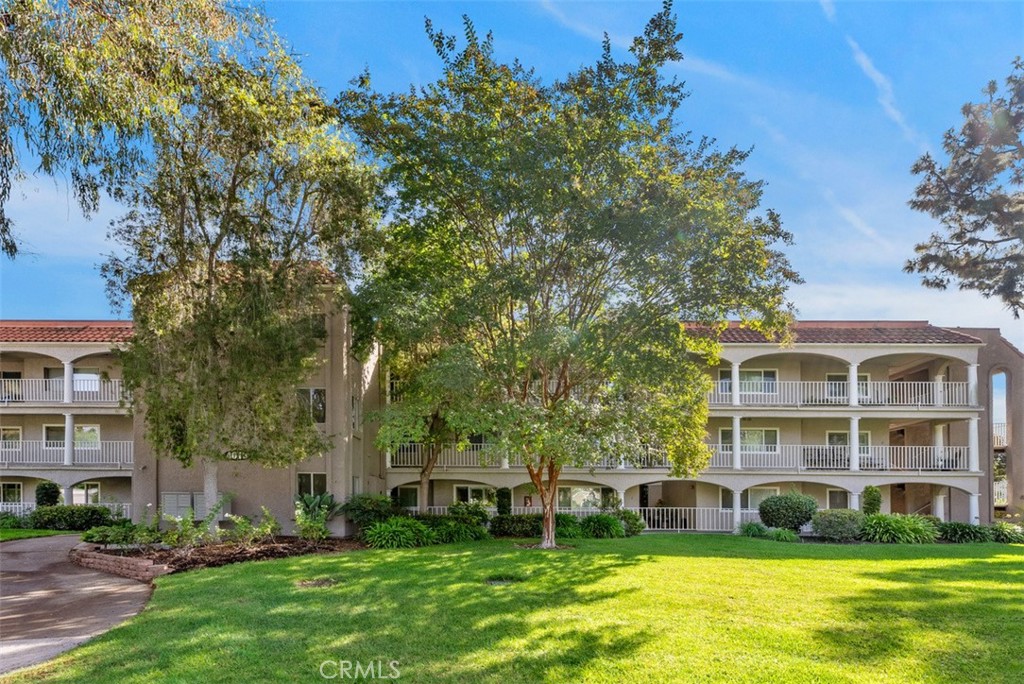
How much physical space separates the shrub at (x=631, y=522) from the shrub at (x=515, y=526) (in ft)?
9.70

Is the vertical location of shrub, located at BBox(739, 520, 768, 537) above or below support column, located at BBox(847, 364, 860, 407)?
below

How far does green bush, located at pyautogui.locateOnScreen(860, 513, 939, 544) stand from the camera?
21.4 meters

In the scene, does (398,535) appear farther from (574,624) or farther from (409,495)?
(409,495)

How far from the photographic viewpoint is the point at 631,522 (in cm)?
2338

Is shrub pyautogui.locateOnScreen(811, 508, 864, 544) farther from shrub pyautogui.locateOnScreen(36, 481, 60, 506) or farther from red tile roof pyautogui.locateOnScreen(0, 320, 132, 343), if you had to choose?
shrub pyautogui.locateOnScreen(36, 481, 60, 506)

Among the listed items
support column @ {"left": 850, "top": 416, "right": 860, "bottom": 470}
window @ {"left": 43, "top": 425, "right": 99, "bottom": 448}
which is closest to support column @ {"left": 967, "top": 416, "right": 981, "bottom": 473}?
support column @ {"left": 850, "top": 416, "right": 860, "bottom": 470}

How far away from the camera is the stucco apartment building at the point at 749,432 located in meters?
26.1

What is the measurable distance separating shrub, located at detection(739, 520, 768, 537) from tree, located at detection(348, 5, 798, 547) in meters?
7.79

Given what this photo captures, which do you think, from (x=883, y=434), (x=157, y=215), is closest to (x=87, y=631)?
(x=157, y=215)

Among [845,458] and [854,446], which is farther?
[845,458]

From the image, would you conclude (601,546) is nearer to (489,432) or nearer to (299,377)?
(489,432)

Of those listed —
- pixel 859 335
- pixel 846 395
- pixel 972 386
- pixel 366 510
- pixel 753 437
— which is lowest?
pixel 366 510

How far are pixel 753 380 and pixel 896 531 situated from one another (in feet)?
27.0

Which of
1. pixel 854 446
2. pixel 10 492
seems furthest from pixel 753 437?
pixel 10 492
